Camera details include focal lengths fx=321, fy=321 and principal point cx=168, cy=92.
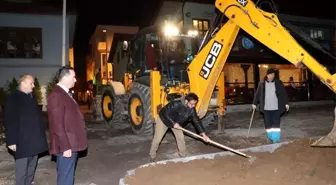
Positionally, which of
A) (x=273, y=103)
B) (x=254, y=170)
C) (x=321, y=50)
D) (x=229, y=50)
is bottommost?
(x=254, y=170)

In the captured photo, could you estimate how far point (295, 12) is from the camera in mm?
22766

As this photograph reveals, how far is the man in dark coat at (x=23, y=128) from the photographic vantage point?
416cm

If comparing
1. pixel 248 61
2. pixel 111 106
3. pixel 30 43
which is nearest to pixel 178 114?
pixel 111 106

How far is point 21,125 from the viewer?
13.8 feet

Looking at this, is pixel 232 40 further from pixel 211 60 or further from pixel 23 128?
pixel 23 128

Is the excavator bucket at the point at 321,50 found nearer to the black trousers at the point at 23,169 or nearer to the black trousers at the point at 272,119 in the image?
the black trousers at the point at 272,119

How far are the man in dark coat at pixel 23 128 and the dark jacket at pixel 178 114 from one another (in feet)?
6.79

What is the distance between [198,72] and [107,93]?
467 centimetres

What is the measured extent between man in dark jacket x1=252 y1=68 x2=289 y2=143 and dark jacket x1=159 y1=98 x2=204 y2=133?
Answer: 2.22m

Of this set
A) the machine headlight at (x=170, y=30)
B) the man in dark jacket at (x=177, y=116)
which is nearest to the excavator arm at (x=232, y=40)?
the machine headlight at (x=170, y=30)

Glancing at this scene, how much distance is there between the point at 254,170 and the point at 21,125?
128 inches

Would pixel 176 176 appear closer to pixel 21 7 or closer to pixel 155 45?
pixel 155 45

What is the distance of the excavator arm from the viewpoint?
5.14 metres

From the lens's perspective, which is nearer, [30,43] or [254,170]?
[254,170]
